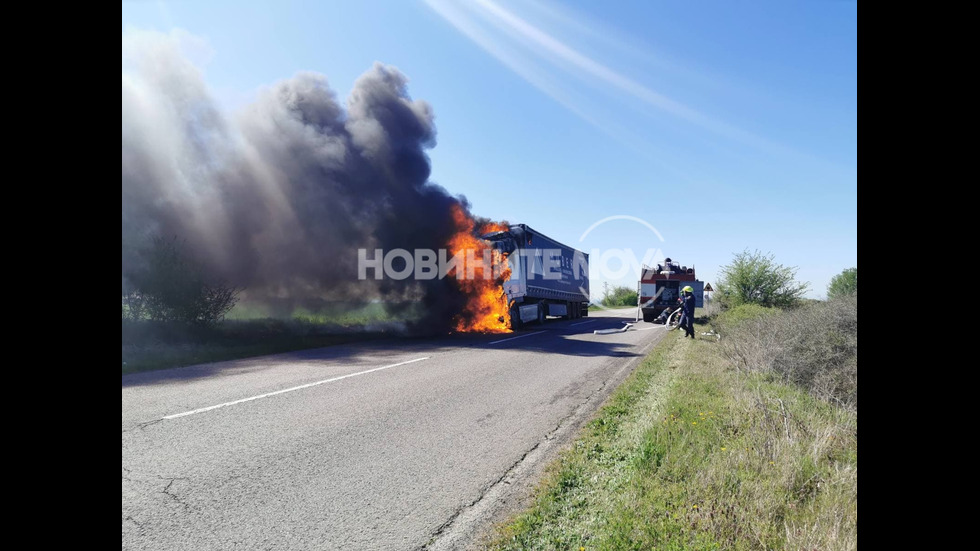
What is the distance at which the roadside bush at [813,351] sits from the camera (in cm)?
773

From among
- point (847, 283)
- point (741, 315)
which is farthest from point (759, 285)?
point (847, 283)

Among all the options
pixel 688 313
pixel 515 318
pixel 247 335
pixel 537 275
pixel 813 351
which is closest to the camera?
pixel 813 351

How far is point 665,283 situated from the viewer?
23.7m

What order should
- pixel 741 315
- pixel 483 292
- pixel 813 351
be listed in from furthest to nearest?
pixel 483 292 < pixel 741 315 < pixel 813 351

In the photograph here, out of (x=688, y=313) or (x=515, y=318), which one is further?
(x=515, y=318)

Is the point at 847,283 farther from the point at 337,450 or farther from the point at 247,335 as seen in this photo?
the point at 247,335

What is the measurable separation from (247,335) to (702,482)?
16.1m

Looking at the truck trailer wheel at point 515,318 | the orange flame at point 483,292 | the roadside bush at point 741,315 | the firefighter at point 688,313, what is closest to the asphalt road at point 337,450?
the roadside bush at point 741,315

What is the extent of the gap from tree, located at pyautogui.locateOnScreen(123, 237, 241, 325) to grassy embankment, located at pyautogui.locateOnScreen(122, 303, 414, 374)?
34cm

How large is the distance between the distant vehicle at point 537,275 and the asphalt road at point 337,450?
1025 centimetres

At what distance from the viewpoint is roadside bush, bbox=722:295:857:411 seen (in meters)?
7.73

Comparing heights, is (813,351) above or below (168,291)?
below
